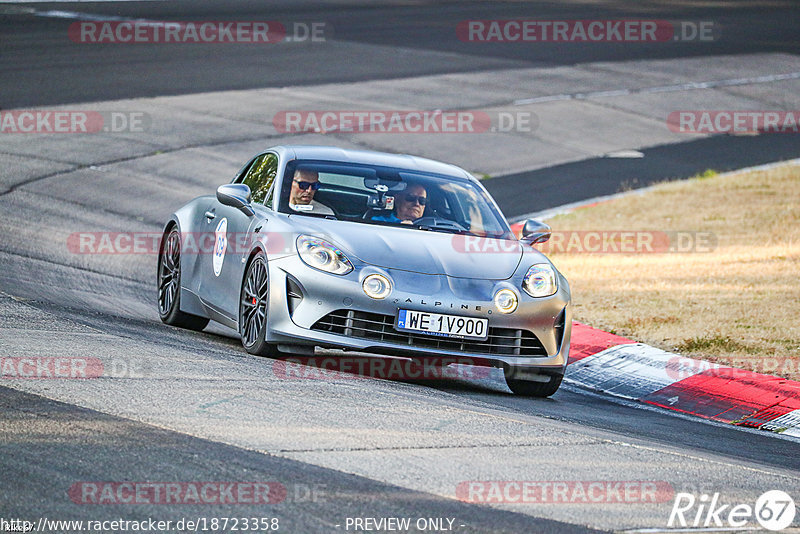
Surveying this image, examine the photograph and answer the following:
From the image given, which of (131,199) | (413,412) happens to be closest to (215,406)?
(413,412)

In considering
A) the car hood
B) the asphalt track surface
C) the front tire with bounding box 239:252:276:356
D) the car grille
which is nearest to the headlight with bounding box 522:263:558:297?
the car hood

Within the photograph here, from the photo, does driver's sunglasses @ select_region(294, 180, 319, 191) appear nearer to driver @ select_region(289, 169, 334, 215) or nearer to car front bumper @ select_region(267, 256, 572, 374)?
driver @ select_region(289, 169, 334, 215)

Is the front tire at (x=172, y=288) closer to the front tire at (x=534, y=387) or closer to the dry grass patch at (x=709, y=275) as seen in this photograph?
the front tire at (x=534, y=387)

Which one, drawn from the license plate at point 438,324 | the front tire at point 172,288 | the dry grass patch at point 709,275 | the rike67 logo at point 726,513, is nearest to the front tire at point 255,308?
the license plate at point 438,324

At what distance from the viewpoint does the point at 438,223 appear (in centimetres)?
873

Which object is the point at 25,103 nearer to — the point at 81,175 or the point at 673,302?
the point at 81,175

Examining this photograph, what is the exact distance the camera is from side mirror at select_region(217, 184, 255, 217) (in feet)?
28.7

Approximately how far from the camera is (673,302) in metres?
11.6

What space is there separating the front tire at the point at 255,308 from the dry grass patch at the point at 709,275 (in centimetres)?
352

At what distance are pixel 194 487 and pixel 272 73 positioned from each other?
2117cm

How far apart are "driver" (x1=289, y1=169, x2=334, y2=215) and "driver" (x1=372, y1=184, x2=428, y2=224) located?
401mm

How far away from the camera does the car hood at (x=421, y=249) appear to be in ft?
25.6

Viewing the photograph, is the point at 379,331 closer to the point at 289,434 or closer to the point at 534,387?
the point at 534,387

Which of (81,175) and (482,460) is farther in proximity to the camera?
(81,175)
